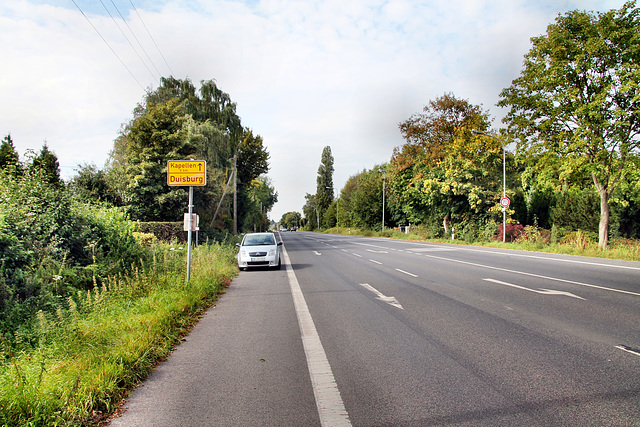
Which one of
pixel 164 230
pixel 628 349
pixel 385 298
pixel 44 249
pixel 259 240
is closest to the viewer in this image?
pixel 628 349

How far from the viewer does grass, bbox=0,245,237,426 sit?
334 cm

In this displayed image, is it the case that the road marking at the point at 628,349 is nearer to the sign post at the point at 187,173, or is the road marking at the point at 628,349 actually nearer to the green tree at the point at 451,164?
the sign post at the point at 187,173

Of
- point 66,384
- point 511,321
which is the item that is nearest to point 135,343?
point 66,384

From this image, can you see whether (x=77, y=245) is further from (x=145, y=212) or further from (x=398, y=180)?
(x=398, y=180)

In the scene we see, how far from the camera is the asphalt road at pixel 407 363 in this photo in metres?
3.33

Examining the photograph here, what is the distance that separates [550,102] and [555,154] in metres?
2.85

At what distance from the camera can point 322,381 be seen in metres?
4.06

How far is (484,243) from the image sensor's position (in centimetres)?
2995

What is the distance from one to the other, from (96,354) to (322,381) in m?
2.62

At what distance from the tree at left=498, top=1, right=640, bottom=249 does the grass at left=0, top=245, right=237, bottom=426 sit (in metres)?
20.7

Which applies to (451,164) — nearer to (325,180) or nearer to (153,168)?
(153,168)

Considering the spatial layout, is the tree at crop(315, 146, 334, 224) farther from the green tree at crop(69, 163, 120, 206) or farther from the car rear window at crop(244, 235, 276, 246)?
the car rear window at crop(244, 235, 276, 246)

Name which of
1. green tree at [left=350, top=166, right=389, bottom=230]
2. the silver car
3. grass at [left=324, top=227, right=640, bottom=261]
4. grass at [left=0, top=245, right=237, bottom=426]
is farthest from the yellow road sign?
green tree at [left=350, top=166, right=389, bottom=230]

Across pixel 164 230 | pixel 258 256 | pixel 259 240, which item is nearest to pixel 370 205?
pixel 164 230
